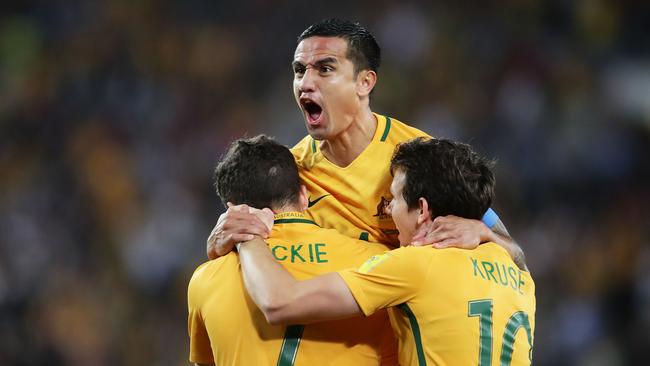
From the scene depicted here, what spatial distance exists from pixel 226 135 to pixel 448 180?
19.5 ft

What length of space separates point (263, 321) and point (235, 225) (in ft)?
1.08

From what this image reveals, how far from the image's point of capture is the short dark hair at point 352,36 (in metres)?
3.94

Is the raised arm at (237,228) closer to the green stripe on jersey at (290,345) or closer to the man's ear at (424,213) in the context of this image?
the green stripe on jersey at (290,345)

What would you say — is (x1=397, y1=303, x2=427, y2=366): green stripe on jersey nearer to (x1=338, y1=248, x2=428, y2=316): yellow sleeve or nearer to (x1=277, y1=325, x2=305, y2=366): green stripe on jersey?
(x1=338, y1=248, x2=428, y2=316): yellow sleeve

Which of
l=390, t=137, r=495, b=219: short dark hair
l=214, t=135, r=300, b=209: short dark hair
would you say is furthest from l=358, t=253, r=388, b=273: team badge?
l=214, t=135, r=300, b=209: short dark hair

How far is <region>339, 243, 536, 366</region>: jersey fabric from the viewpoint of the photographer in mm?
3016

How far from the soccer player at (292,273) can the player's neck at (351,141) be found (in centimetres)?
61

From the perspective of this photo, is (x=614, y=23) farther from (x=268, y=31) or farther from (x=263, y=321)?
(x=263, y=321)

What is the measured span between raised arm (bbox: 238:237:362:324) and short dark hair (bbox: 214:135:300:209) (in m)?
0.29

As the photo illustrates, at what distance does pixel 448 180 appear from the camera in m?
3.20

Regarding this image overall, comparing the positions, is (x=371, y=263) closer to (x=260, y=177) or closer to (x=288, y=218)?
(x=288, y=218)

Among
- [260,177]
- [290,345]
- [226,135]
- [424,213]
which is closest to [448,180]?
[424,213]

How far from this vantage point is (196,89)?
950cm

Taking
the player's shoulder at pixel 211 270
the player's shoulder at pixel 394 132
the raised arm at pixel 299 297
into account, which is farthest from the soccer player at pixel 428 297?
the player's shoulder at pixel 394 132
